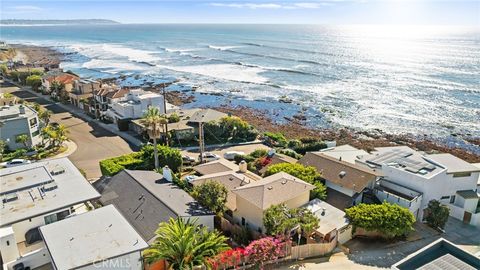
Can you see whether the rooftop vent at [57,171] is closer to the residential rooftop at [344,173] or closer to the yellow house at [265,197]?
the yellow house at [265,197]

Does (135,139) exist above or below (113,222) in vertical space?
below

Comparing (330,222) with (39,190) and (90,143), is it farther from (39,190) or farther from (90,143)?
(90,143)

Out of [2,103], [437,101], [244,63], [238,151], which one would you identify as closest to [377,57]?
[244,63]

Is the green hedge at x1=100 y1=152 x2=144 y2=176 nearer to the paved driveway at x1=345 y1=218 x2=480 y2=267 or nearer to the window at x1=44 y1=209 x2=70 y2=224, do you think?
the window at x1=44 y1=209 x2=70 y2=224

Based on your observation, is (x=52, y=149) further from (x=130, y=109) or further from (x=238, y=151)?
(x=238, y=151)

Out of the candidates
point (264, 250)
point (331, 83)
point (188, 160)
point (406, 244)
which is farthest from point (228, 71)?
point (264, 250)
